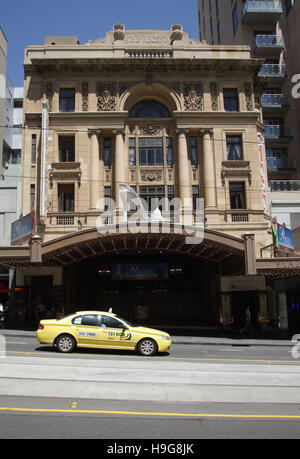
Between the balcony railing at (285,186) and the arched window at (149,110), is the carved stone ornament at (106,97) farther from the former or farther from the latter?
the balcony railing at (285,186)

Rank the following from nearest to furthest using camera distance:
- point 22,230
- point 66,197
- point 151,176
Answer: point 22,230
point 66,197
point 151,176

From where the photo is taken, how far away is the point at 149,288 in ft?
113

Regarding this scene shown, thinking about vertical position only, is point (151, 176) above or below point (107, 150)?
below

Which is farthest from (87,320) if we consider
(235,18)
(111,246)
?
(235,18)

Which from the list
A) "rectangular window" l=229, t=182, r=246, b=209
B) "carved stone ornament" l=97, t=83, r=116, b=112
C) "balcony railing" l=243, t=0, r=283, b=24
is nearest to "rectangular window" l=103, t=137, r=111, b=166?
"carved stone ornament" l=97, t=83, r=116, b=112

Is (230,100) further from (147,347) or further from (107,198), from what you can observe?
(147,347)

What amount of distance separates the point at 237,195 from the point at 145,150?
24.5 ft

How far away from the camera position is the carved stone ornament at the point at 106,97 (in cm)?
2998

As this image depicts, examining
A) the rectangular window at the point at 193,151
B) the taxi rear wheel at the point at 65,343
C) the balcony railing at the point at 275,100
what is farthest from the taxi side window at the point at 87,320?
the balcony railing at the point at 275,100

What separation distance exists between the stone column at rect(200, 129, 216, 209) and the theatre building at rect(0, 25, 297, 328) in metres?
0.07

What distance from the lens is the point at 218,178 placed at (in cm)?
2945

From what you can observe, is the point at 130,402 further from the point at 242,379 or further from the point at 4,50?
the point at 4,50

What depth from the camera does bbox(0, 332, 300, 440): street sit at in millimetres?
6883
